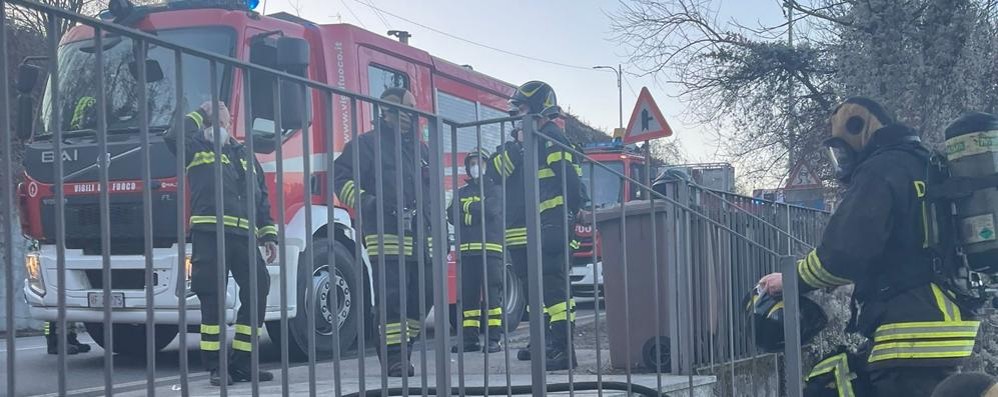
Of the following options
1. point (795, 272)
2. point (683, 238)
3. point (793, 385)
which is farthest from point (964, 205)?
point (683, 238)

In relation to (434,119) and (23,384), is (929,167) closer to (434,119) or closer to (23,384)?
(434,119)

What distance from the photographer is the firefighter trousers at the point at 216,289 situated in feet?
9.23

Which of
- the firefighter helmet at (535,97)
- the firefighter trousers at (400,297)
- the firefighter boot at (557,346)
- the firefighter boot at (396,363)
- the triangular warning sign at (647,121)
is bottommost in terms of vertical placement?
the firefighter boot at (557,346)

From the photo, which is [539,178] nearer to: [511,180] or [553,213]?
[511,180]

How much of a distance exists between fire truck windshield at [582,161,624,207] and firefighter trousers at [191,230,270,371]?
67.4 inches

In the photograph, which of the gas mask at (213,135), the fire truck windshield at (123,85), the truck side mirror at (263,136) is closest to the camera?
the fire truck windshield at (123,85)

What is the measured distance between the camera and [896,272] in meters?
3.90

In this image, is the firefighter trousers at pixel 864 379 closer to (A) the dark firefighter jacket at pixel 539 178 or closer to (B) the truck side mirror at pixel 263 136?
(A) the dark firefighter jacket at pixel 539 178

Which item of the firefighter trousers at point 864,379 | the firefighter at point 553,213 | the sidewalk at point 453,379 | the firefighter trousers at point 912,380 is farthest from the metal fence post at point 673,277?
the firefighter trousers at point 912,380

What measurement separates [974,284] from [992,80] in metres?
8.33

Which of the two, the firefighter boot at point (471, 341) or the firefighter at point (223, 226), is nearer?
the firefighter at point (223, 226)

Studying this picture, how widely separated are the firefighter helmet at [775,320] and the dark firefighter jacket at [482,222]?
1.07 m

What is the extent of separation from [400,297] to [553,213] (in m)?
1.60

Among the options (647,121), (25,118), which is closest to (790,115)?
(647,121)
